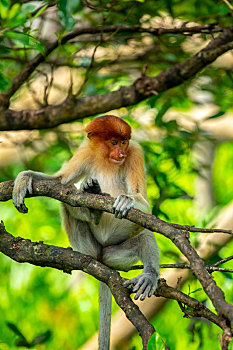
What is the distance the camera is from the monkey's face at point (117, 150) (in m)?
3.72

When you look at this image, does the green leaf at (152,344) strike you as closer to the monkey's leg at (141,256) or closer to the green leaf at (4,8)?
the monkey's leg at (141,256)

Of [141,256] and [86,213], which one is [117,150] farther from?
[141,256]

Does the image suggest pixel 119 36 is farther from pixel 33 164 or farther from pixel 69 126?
pixel 33 164

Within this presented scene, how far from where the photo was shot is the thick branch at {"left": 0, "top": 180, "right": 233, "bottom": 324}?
1.69 metres

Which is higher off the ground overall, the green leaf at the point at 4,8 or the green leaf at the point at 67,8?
the green leaf at the point at 67,8

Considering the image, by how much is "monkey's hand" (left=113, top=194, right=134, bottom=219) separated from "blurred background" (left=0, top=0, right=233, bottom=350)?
3.19 feet

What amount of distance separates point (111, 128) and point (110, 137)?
0.22 ft

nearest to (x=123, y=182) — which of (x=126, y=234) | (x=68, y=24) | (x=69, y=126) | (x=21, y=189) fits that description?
(x=126, y=234)

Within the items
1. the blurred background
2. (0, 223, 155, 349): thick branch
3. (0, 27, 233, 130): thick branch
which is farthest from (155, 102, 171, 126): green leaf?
(0, 223, 155, 349): thick branch

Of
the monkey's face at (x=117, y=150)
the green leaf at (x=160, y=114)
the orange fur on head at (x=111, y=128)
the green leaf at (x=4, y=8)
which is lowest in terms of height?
the green leaf at (x=160, y=114)

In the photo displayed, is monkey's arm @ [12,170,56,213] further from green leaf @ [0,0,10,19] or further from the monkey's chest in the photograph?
green leaf @ [0,0,10,19]

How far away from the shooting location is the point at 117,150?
147 inches

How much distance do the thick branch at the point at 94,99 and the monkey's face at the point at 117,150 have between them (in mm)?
414

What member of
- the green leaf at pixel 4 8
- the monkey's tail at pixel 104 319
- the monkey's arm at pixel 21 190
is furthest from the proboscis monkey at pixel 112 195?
the green leaf at pixel 4 8
